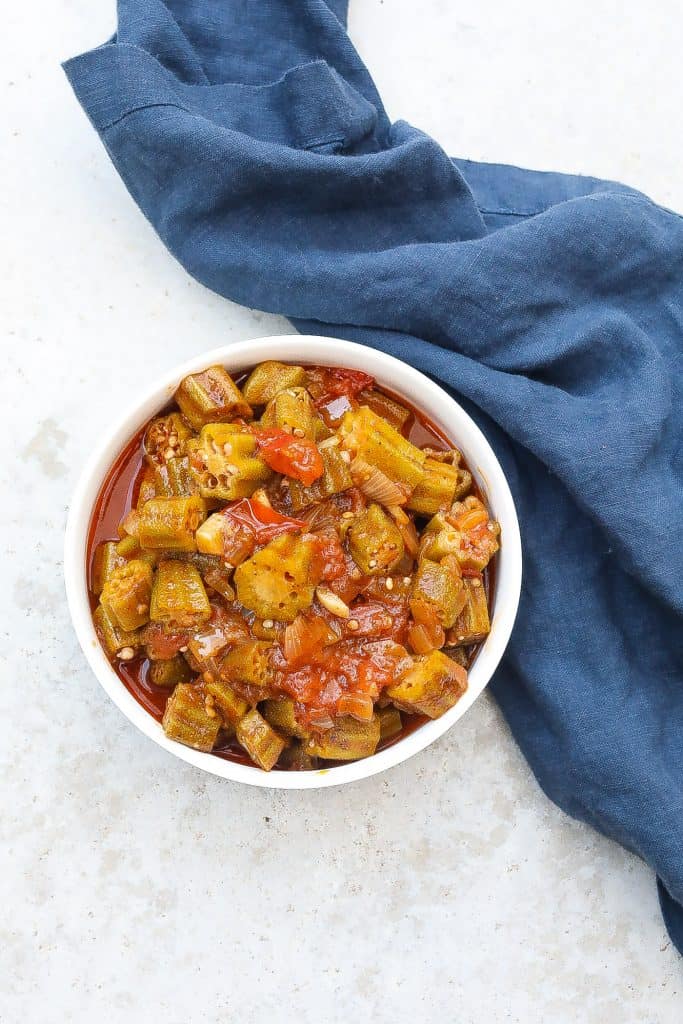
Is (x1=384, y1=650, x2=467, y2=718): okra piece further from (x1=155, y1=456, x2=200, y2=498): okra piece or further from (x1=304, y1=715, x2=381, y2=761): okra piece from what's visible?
(x1=155, y1=456, x2=200, y2=498): okra piece

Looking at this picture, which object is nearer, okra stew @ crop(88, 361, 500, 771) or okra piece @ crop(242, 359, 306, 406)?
okra stew @ crop(88, 361, 500, 771)

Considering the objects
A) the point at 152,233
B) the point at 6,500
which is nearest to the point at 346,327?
the point at 152,233

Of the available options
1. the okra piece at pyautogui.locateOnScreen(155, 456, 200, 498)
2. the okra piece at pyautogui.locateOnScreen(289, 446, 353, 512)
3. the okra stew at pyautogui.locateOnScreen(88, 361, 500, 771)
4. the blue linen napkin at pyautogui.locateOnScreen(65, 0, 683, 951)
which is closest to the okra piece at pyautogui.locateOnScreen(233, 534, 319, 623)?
the okra stew at pyautogui.locateOnScreen(88, 361, 500, 771)

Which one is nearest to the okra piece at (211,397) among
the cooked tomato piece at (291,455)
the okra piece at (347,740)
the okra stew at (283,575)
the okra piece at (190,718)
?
the okra stew at (283,575)

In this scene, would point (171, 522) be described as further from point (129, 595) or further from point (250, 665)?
point (250, 665)

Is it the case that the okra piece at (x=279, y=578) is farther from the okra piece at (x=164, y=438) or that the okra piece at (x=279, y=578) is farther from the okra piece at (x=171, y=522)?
the okra piece at (x=164, y=438)

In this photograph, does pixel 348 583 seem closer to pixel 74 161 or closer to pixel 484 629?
pixel 484 629
